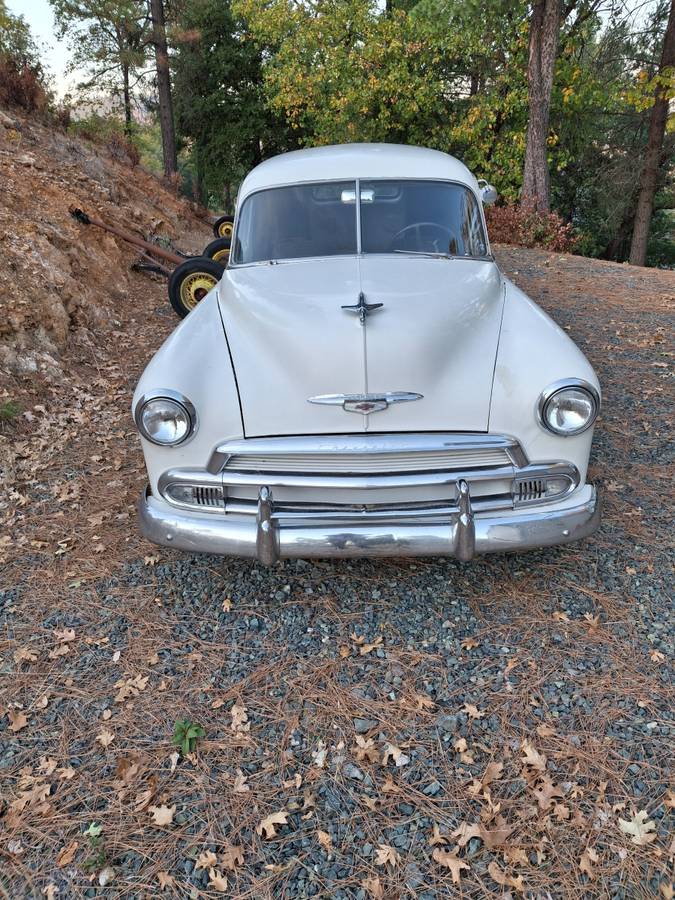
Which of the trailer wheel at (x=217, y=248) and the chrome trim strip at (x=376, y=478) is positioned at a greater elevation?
the trailer wheel at (x=217, y=248)

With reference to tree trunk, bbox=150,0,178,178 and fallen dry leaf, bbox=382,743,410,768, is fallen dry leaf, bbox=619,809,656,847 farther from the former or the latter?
tree trunk, bbox=150,0,178,178

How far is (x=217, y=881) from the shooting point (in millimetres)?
1735

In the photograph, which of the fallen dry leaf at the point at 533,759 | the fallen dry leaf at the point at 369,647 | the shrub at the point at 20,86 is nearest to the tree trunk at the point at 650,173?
the shrub at the point at 20,86

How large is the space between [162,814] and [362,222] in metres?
3.20

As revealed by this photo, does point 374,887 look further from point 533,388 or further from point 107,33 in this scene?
point 107,33

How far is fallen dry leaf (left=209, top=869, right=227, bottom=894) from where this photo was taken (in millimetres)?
1724

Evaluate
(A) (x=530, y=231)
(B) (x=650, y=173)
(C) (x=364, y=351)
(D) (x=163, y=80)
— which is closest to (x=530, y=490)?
(C) (x=364, y=351)

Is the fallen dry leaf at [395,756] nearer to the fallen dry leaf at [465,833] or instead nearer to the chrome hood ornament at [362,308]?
the fallen dry leaf at [465,833]

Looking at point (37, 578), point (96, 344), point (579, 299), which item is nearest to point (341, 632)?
point (37, 578)

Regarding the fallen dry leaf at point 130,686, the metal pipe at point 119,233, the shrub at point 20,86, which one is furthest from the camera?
the shrub at point 20,86

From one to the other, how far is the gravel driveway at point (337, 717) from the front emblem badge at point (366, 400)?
37.5 inches

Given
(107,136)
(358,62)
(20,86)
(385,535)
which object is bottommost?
(385,535)

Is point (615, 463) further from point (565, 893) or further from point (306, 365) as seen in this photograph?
point (565, 893)

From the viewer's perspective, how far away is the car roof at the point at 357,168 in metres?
3.79
